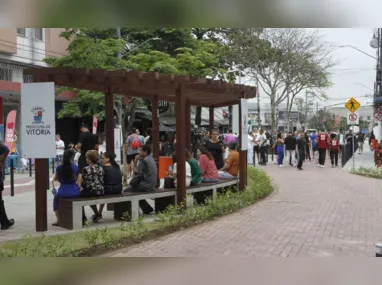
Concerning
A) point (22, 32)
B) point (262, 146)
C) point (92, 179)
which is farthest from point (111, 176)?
point (22, 32)

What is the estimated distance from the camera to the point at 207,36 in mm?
28234

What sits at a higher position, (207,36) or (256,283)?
(207,36)

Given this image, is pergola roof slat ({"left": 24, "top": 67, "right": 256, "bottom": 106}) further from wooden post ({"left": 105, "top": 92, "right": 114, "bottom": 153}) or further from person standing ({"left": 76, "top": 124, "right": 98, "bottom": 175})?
person standing ({"left": 76, "top": 124, "right": 98, "bottom": 175})

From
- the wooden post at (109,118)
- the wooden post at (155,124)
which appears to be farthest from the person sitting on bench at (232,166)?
the wooden post at (109,118)

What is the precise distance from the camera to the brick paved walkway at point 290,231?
6742 millimetres

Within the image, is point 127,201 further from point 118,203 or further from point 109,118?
point 109,118

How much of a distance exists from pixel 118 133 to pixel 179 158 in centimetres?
498

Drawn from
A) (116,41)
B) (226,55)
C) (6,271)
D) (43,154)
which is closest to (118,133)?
(116,41)

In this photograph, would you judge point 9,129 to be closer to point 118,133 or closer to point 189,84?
point 118,133

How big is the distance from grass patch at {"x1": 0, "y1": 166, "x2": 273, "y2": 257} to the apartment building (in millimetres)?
12888

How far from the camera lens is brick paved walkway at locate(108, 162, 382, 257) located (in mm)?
6742

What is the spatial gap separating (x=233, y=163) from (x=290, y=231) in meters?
4.59

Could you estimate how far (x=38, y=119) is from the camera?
26.1ft

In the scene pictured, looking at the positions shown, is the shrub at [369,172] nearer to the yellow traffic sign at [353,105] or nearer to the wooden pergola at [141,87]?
the yellow traffic sign at [353,105]
